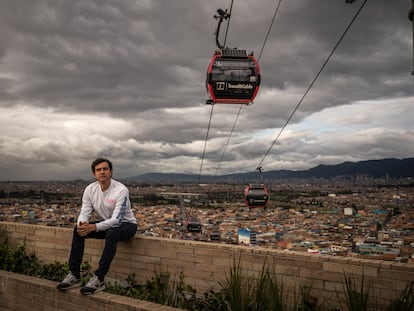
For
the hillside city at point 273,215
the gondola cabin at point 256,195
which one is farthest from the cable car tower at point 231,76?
the hillside city at point 273,215

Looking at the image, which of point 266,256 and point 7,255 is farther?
point 7,255

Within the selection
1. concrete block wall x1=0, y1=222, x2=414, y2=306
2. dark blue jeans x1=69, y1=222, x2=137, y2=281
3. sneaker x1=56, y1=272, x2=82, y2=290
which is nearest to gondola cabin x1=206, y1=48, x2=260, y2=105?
concrete block wall x1=0, y1=222, x2=414, y2=306

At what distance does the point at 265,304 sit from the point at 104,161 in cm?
211

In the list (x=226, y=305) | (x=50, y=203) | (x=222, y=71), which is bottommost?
(x=50, y=203)

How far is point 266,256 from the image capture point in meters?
3.67

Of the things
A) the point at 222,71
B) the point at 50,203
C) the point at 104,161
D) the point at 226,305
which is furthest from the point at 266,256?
the point at 50,203

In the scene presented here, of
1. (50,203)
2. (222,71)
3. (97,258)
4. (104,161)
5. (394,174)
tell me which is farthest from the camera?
(394,174)

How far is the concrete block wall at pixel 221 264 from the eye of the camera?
3.19m

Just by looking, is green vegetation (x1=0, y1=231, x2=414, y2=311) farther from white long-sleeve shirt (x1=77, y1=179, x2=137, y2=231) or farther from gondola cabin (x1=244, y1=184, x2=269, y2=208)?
gondola cabin (x1=244, y1=184, x2=269, y2=208)

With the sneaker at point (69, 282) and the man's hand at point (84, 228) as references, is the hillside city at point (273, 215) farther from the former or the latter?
the man's hand at point (84, 228)

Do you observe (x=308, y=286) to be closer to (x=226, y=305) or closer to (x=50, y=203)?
(x=226, y=305)

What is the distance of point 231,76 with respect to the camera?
1010 centimetres

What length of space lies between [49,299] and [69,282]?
375mm

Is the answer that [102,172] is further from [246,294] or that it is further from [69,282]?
[246,294]
